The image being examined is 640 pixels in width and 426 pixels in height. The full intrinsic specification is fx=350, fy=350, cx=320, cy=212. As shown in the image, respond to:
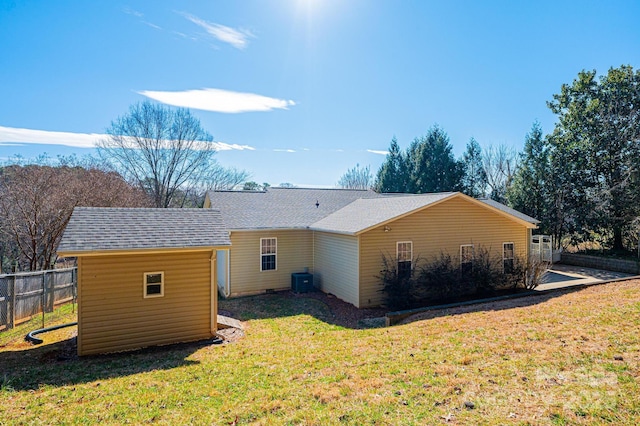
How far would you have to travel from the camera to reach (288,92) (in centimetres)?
1722

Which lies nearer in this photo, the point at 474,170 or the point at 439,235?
the point at 439,235

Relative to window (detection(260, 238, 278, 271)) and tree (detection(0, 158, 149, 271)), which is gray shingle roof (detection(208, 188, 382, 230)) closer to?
window (detection(260, 238, 278, 271))

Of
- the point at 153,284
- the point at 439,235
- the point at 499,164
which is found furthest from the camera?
the point at 499,164

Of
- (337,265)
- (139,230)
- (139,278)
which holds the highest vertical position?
(139,230)

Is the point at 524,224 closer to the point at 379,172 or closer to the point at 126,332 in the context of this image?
the point at 126,332

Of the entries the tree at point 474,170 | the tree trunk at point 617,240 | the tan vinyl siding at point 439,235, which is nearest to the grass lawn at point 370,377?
the tan vinyl siding at point 439,235

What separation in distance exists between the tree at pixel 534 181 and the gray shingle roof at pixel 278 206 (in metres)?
11.8

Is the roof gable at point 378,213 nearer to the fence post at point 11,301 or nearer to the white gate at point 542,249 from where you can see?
the white gate at point 542,249

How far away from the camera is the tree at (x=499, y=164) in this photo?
3900 centimetres

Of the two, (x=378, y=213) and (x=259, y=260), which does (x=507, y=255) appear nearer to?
(x=378, y=213)

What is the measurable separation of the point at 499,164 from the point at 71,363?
1656 inches

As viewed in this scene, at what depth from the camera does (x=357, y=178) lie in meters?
55.3

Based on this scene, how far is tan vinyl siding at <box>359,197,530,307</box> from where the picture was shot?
12.5 m

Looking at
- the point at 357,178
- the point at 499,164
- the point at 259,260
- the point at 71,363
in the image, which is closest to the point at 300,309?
the point at 259,260
